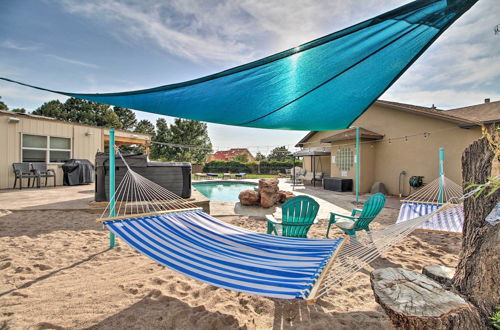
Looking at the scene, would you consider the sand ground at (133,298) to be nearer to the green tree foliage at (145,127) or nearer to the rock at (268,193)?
the rock at (268,193)

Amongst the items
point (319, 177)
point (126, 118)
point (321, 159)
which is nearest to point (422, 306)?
point (319, 177)

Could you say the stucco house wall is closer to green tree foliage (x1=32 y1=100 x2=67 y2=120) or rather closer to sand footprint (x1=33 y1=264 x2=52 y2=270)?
sand footprint (x1=33 y1=264 x2=52 y2=270)

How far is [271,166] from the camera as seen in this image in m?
22.3

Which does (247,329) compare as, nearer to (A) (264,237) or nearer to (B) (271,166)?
(A) (264,237)

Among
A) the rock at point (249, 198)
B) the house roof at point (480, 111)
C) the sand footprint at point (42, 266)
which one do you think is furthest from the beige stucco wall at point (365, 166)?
the sand footprint at point (42, 266)

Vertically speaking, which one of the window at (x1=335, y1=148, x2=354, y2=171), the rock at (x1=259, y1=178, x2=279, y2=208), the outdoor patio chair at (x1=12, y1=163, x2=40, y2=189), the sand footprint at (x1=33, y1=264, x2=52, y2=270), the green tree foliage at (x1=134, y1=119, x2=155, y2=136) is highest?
the green tree foliage at (x1=134, y1=119, x2=155, y2=136)

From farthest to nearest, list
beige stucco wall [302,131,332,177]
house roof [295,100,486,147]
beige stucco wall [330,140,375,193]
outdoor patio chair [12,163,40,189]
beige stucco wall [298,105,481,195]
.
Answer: beige stucco wall [302,131,332,177] < beige stucco wall [330,140,375,193] < beige stucco wall [298,105,481,195] < outdoor patio chair [12,163,40,189] < house roof [295,100,486,147]

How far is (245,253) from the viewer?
189 centimetres

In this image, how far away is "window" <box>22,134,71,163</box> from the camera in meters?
7.97

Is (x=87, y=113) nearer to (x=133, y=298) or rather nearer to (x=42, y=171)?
(x=42, y=171)

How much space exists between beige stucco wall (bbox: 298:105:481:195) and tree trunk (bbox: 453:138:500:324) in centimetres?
719

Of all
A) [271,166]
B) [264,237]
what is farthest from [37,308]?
[271,166]

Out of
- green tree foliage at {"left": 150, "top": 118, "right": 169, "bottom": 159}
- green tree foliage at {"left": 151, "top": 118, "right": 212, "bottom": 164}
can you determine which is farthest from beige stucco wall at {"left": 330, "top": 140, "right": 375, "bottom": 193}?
green tree foliage at {"left": 150, "top": 118, "right": 169, "bottom": 159}

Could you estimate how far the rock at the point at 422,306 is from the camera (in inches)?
44.9
